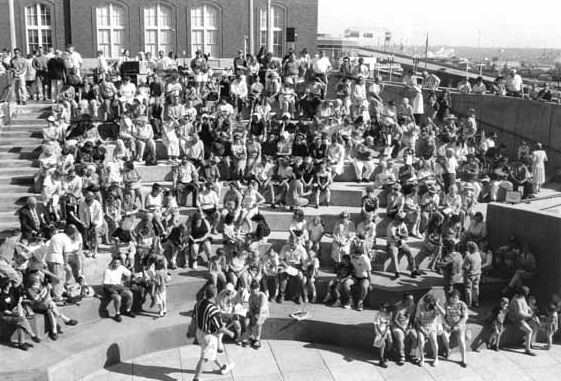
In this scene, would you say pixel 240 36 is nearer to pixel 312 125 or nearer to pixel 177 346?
pixel 312 125

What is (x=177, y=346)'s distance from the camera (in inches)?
631

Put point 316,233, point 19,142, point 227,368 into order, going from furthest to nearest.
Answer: point 19,142 < point 316,233 < point 227,368

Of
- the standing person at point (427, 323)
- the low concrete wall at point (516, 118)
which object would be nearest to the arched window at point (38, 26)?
the low concrete wall at point (516, 118)

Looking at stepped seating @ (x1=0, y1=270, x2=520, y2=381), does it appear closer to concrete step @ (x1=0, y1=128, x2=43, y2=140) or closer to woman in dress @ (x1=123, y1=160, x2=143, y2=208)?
woman in dress @ (x1=123, y1=160, x2=143, y2=208)

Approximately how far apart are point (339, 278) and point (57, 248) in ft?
20.5

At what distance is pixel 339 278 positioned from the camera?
17172 mm

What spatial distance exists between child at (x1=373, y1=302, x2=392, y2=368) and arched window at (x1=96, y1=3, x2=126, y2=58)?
92.3 ft

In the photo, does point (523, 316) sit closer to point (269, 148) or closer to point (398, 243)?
point (398, 243)

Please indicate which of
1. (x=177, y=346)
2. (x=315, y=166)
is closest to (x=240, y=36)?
(x=315, y=166)

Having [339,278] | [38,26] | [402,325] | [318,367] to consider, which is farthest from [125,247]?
[38,26]

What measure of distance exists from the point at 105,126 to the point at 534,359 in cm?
1397

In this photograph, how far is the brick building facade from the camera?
38.4 metres

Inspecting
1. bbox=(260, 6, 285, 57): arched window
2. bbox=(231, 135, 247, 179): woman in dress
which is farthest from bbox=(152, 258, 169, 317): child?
bbox=(260, 6, 285, 57): arched window

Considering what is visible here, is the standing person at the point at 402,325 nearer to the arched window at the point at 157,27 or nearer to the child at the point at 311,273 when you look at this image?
the child at the point at 311,273
